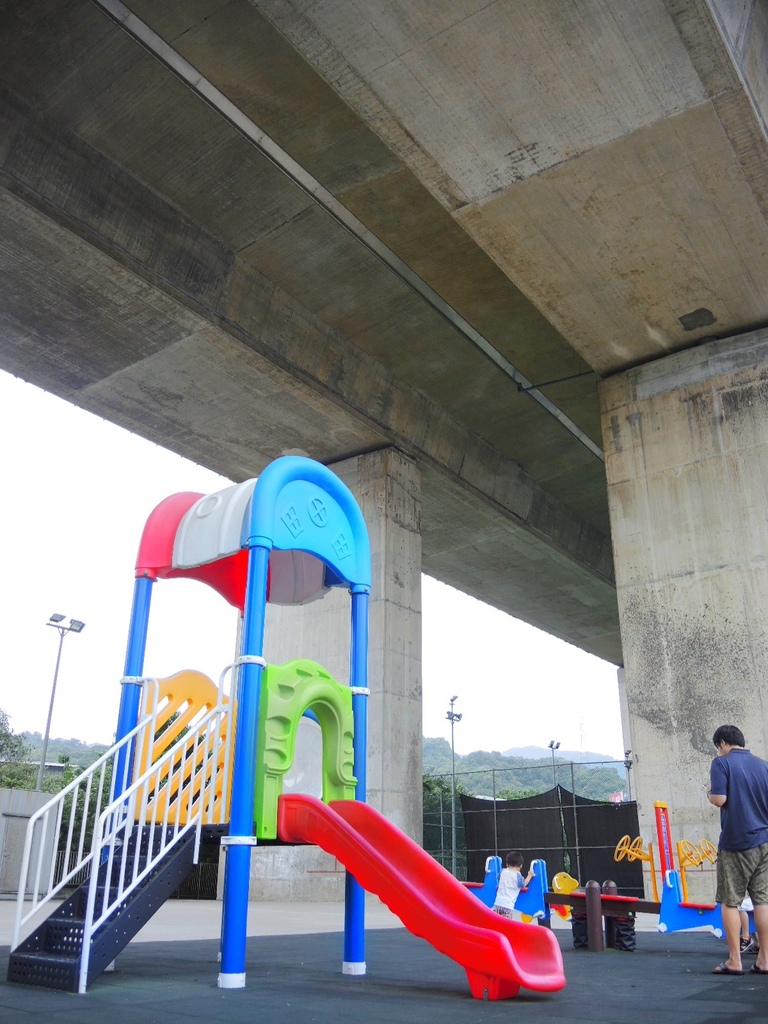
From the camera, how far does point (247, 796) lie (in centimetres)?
482

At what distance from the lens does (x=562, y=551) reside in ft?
67.7

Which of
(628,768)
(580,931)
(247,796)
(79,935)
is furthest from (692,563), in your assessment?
(628,768)

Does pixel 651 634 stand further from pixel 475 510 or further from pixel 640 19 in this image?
pixel 475 510

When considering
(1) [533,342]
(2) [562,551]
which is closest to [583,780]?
(2) [562,551]

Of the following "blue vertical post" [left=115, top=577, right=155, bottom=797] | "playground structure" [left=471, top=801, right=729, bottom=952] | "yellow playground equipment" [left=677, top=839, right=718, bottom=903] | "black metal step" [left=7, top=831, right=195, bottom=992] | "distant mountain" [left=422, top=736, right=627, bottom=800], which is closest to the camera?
"black metal step" [left=7, top=831, right=195, bottom=992]

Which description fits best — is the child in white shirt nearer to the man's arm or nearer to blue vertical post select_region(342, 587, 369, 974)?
blue vertical post select_region(342, 587, 369, 974)

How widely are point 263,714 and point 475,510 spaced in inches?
555

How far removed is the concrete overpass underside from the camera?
8070mm

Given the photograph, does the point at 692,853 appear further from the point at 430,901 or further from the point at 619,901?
the point at 430,901

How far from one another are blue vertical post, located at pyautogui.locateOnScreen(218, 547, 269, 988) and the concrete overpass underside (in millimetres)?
5624

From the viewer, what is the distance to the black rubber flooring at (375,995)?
3.52m

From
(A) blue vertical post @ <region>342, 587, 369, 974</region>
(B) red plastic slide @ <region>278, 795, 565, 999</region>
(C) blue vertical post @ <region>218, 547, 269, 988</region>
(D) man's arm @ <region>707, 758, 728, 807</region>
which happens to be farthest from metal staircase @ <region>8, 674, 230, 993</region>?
(D) man's arm @ <region>707, 758, 728, 807</region>

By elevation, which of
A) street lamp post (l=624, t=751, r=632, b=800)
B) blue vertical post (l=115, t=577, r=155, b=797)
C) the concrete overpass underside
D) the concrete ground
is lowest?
the concrete ground

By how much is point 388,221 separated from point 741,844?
9.44 meters
